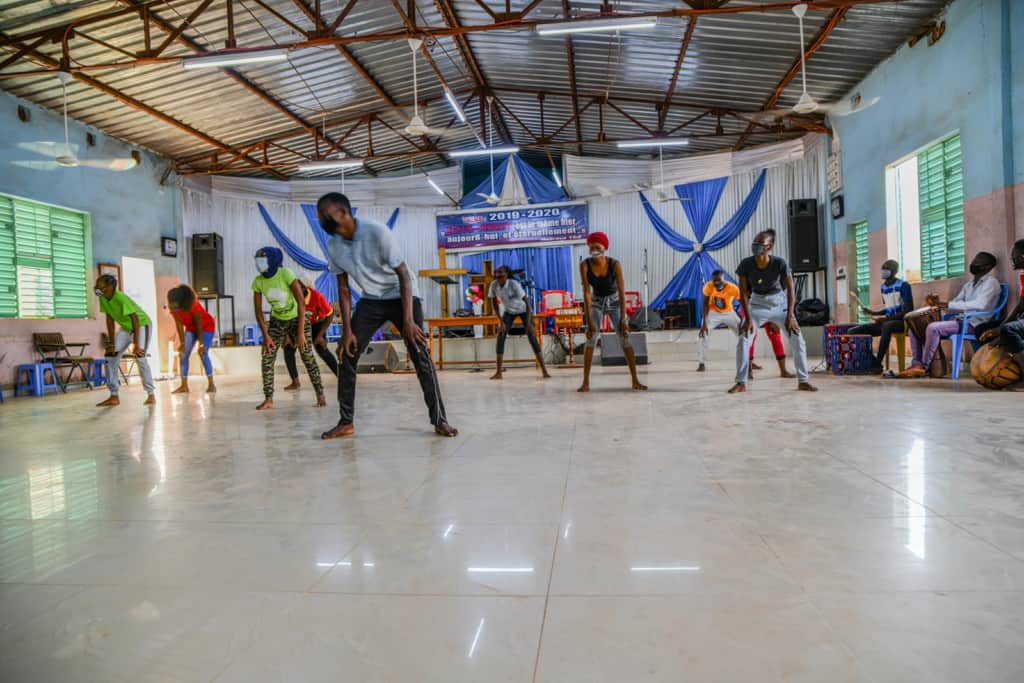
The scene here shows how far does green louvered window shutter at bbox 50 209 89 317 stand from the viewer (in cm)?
944

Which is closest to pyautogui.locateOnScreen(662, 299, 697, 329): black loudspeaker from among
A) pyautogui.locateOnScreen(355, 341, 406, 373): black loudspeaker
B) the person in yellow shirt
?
the person in yellow shirt

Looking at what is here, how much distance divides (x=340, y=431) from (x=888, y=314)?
6.46 meters

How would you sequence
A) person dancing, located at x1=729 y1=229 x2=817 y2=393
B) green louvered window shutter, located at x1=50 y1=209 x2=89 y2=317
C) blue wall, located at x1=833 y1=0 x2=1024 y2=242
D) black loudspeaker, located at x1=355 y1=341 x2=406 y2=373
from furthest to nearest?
black loudspeaker, located at x1=355 y1=341 x2=406 y2=373
green louvered window shutter, located at x1=50 y1=209 x2=89 y2=317
blue wall, located at x1=833 y1=0 x2=1024 y2=242
person dancing, located at x1=729 y1=229 x2=817 y2=393

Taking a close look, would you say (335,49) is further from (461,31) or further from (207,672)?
(207,672)

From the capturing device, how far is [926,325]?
5.99m

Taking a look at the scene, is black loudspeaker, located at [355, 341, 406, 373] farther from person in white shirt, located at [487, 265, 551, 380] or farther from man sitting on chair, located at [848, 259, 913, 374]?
man sitting on chair, located at [848, 259, 913, 374]

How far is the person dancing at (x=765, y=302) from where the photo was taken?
4.93 m

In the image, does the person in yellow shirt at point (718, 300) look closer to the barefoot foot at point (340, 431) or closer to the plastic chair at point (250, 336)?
the barefoot foot at point (340, 431)

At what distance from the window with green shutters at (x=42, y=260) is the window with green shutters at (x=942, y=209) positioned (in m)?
12.9

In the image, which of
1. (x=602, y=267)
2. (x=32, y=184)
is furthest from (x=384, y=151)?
(x=602, y=267)

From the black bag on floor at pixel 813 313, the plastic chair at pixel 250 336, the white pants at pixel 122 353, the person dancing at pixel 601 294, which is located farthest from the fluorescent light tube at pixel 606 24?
the plastic chair at pixel 250 336

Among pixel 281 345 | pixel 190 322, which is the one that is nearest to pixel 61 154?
pixel 190 322

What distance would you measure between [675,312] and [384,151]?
8.35 metres

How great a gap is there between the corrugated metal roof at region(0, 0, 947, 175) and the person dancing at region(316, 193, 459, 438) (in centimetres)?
547
